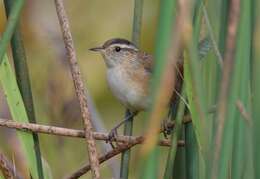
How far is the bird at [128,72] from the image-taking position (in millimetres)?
3389

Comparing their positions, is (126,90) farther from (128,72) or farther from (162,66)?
(162,66)

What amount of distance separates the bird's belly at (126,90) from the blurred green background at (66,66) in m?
0.24

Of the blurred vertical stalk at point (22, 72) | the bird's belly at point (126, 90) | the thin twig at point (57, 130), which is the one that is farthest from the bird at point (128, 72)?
the blurred vertical stalk at point (22, 72)

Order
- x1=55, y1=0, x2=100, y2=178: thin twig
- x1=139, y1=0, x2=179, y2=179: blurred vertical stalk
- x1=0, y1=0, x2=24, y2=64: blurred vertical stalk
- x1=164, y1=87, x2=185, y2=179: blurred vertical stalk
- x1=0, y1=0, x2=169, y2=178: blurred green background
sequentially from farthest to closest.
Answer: x1=0, y1=0, x2=169, y2=178: blurred green background
x1=55, y1=0, x2=100, y2=178: thin twig
x1=164, y1=87, x2=185, y2=179: blurred vertical stalk
x1=0, y1=0, x2=24, y2=64: blurred vertical stalk
x1=139, y1=0, x2=179, y2=179: blurred vertical stalk

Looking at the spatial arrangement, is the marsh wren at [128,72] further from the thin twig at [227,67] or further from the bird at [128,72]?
the thin twig at [227,67]

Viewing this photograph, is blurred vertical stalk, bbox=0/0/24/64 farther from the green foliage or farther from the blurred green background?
the blurred green background

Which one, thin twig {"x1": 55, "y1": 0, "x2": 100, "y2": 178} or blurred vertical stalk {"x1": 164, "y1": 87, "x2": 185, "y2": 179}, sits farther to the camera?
thin twig {"x1": 55, "y1": 0, "x2": 100, "y2": 178}

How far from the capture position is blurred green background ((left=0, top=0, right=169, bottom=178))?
3504 millimetres

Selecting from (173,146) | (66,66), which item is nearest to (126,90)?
(66,66)

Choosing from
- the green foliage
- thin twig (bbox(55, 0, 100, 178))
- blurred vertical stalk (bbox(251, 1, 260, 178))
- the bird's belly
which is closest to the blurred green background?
the bird's belly

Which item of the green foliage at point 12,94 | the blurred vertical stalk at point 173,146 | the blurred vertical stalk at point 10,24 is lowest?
the blurred vertical stalk at point 173,146

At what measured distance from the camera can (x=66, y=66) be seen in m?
3.69

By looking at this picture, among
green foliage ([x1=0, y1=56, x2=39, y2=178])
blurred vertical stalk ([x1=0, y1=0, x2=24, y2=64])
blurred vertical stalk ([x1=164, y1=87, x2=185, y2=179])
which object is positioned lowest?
blurred vertical stalk ([x1=164, y1=87, x2=185, y2=179])

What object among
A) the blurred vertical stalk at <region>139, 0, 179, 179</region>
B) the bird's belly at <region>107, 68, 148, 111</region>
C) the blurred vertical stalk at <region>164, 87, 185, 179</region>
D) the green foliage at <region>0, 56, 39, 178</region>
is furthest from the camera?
the bird's belly at <region>107, 68, 148, 111</region>
